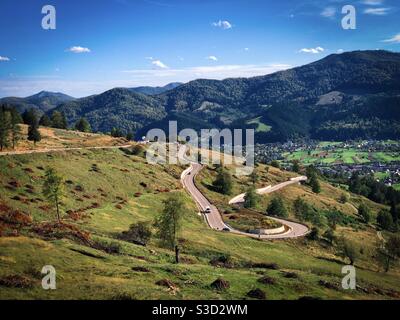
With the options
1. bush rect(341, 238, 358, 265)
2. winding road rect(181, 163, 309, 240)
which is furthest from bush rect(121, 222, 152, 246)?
bush rect(341, 238, 358, 265)

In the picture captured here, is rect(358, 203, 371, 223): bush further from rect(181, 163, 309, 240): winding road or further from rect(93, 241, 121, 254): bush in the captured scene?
rect(93, 241, 121, 254): bush

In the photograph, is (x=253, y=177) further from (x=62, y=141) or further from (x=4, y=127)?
(x=4, y=127)

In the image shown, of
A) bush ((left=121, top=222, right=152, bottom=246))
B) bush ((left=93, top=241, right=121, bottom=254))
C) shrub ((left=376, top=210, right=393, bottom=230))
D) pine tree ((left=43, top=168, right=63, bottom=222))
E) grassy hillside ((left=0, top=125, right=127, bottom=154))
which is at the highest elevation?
grassy hillside ((left=0, top=125, right=127, bottom=154))

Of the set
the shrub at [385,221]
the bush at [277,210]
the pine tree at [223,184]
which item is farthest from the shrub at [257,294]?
the shrub at [385,221]

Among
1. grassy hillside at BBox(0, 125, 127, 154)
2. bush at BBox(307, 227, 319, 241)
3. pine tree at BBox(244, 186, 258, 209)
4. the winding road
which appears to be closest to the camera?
the winding road
